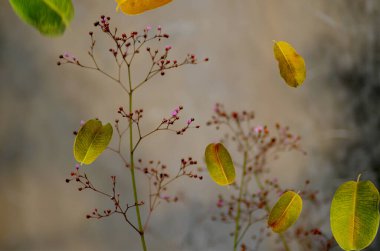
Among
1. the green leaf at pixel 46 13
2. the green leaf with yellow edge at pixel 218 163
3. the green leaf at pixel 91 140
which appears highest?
the green leaf at pixel 46 13

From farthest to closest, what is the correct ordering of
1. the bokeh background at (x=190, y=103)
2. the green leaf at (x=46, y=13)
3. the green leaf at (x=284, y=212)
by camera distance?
the bokeh background at (x=190, y=103) < the green leaf at (x=284, y=212) < the green leaf at (x=46, y=13)

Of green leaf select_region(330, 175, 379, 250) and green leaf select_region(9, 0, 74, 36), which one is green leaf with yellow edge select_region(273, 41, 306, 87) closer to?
green leaf select_region(330, 175, 379, 250)

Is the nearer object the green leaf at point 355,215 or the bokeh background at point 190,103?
the green leaf at point 355,215

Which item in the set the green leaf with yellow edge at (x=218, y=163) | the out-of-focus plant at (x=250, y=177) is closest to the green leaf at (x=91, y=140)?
the green leaf with yellow edge at (x=218, y=163)

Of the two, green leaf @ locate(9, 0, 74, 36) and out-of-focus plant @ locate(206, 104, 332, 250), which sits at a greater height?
green leaf @ locate(9, 0, 74, 36)

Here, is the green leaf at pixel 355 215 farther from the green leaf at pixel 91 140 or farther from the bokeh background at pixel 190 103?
the bokeh background at pixel 190 103

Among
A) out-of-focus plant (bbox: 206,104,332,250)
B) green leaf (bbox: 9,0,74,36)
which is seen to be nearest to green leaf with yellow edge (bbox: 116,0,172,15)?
green leaf (bbox: 9,0,74,36)

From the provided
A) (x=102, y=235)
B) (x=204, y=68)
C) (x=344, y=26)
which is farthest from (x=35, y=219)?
(x=344, y=26)
